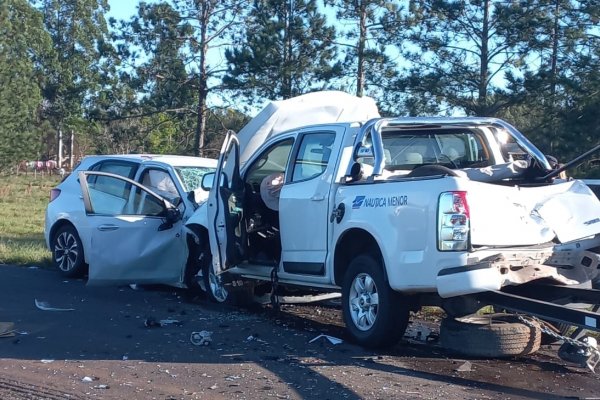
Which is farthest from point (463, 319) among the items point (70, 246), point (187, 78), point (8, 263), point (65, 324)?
point (187, 78)

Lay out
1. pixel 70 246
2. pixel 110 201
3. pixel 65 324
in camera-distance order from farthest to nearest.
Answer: pixel 70 246 < pixel 110 201 < pixel 65 324

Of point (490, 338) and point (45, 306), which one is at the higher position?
point (490, 338)

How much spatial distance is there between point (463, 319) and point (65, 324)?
4014mm

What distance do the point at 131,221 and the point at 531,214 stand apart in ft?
17.7

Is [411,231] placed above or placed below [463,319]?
above

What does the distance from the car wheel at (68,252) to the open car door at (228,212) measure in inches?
126

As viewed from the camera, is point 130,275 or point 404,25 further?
point 404,25

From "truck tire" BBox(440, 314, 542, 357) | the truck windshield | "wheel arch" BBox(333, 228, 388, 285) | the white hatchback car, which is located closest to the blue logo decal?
"wheel arch" BBox(333, 228, 388, 285)

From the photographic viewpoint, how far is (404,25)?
88.0 feet

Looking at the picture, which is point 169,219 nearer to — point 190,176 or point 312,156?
point 190,176

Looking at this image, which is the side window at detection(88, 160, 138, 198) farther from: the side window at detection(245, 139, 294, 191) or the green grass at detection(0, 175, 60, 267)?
the green grass at detection(0, 175, 60, 267)

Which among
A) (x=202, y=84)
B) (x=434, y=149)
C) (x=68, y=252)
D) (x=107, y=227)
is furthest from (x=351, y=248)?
(x=202, y=84)

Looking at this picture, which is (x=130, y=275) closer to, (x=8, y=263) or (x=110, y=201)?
(x=110, y=201)

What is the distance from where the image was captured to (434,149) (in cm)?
884
